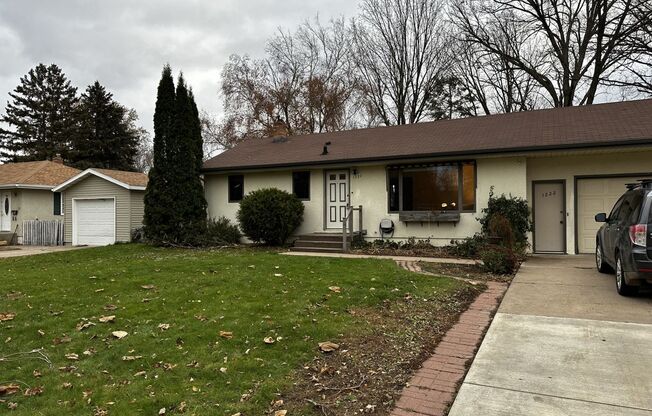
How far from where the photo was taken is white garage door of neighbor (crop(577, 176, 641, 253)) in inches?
455

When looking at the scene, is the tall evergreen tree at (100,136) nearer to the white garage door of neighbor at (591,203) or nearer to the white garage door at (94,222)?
the white garage door at (94,222)

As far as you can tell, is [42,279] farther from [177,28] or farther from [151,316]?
[177,28]

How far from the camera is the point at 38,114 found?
145 feet

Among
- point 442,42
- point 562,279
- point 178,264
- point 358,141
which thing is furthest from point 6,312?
point 442,42

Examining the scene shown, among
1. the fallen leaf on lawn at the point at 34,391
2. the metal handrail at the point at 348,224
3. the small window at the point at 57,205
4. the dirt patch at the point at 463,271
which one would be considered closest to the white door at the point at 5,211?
the small window at the point at 57,205

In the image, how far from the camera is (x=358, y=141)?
625 inches

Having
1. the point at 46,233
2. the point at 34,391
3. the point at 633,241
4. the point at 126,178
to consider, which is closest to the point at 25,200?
the point at 46,233

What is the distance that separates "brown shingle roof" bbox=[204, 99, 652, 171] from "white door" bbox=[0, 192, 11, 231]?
1100 cm

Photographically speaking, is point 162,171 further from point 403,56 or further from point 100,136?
point 100,136

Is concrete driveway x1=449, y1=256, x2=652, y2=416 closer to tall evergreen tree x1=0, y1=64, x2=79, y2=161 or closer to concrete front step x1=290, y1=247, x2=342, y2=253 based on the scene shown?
concrete front step x1=290, y1=247, x2=342, y2=253

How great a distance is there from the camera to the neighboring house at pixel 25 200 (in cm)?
1981

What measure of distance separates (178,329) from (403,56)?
2654 cm

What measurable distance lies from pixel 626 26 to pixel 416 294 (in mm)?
21283

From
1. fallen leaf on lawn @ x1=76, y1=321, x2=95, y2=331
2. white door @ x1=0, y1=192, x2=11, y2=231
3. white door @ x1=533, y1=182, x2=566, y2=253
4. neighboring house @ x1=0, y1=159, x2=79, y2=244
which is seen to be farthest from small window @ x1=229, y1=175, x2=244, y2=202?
white door @ x1=0, y1=192, x2=11, y2=231
